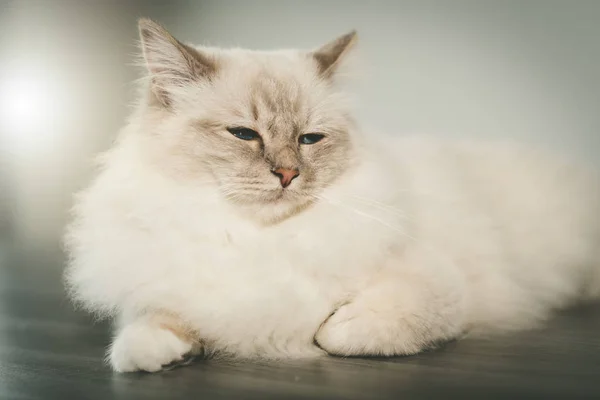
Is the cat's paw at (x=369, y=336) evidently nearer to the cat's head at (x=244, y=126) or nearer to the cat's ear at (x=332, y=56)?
the cat's head at (x=244, y=126)

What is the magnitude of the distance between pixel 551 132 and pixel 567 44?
29 centimetres

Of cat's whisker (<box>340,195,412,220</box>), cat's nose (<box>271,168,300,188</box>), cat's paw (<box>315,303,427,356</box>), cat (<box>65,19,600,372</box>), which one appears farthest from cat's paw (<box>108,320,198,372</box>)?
cat's whisker (<box>340,195,412,220</box>)

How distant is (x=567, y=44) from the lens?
2082mm

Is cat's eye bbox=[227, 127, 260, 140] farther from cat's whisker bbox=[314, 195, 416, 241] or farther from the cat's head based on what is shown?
cat's whisker bbox=[314, 195, 416, 241]

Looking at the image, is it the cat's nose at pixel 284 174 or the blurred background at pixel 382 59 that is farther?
the blurred background at pixel 382 59

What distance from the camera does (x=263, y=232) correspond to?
160 cm

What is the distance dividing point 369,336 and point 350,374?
0.38 ft

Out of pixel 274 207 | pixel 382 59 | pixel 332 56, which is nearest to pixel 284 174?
pixel 274 207

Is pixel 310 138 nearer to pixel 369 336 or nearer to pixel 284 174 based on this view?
pixel 284 174

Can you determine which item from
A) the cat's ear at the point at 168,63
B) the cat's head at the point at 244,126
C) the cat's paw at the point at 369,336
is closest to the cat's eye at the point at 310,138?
the cat's head at the point at 244,126

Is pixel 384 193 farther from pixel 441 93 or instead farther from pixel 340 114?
pixel 441 93

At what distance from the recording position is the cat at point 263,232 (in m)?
1.49

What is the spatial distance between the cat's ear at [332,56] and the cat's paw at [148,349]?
2.59ft

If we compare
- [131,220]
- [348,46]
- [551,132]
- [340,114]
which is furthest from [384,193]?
[551,132]
